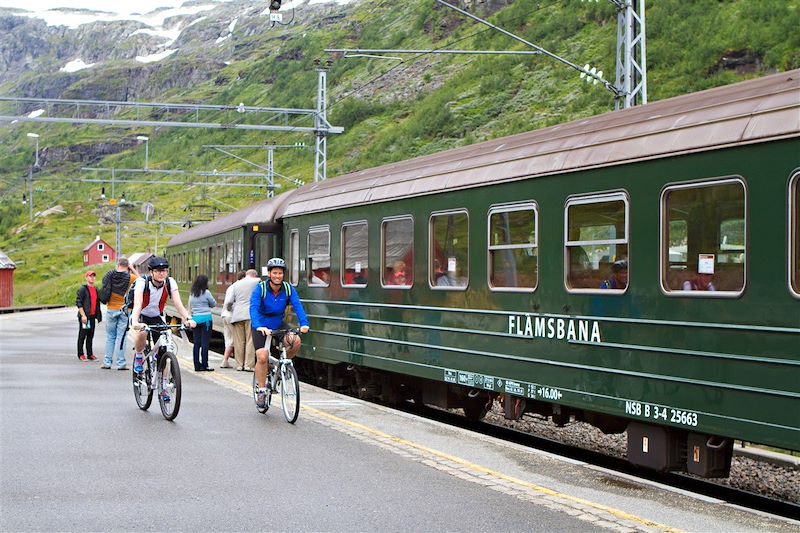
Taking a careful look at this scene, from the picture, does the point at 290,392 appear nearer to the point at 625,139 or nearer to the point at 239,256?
the point at 625,139

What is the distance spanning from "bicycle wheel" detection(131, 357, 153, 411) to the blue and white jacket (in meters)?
1.54

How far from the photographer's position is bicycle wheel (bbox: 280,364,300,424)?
40.6 feet

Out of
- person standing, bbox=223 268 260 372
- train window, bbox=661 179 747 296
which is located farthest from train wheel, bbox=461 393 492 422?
person standing, bbox=223 268 260 372

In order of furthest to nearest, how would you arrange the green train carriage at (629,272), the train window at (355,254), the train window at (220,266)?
1. the train window at (220,266)
2. the train window at (355,254)
3. the green train carriage at (629,272)

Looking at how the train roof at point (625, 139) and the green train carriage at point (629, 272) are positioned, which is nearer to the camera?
the green train carriage at point (629, 272)

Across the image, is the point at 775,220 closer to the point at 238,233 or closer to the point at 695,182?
the point at 695,182

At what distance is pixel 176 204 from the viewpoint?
493 feet

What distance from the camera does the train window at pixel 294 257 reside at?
18741 mm

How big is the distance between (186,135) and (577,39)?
8396 cm

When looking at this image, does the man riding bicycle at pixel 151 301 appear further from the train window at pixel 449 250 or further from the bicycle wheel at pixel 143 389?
the train window at pixel 449 250

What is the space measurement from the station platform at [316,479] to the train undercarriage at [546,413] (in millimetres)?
558

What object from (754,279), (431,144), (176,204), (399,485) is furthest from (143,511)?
(176,204)

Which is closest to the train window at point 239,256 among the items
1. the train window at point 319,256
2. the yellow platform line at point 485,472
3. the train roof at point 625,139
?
the train window at point 319,256

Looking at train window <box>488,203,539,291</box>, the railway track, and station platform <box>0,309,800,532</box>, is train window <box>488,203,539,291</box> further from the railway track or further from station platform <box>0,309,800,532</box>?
the railway track
